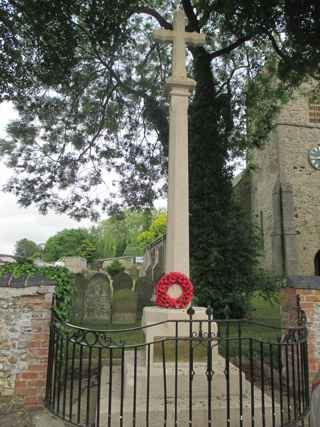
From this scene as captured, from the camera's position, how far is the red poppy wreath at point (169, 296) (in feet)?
14.1

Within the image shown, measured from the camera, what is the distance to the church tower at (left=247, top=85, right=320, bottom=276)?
18.1 metres

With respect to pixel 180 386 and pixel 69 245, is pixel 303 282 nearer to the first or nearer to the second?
pixel 180 386

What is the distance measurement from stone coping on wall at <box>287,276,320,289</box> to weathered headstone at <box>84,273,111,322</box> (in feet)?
20.8

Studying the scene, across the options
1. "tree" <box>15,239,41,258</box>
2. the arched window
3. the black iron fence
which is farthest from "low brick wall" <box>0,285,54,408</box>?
"tree" <box>15,239,41,258</box>

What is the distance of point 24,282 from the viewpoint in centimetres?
370

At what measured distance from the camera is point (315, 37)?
837 centimetres

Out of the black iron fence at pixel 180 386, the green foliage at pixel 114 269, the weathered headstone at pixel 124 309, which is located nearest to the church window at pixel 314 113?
the green foliage at pixel 114 269

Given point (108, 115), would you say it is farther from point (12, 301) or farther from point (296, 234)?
point (296, 234)

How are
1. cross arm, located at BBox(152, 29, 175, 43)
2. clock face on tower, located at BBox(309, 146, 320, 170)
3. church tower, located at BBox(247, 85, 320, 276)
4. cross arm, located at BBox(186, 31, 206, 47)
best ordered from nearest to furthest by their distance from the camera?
cross arm, located at BBox(152, 29, 175, 43) < cross arm, located at BBox(186, 31, 206, 47) < church tower, located at BBox(247, 85, 320, 276) < clock face on tower, located at BBox(309, 146, 320, 170)

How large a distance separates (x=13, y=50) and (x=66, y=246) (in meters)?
39.2

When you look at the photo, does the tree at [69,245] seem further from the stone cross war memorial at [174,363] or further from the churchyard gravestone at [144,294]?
the stone cross war memorial at [174,363]

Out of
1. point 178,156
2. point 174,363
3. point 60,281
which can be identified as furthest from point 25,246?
point 174,363

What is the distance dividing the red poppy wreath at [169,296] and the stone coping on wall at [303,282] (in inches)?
54.0

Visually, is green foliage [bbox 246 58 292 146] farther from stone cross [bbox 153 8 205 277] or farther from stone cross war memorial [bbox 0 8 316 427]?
stone cross war memorial [bbox 0 8 316 427]
